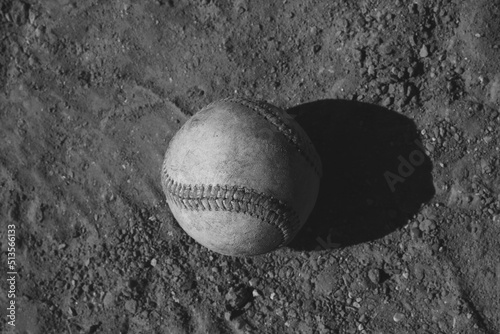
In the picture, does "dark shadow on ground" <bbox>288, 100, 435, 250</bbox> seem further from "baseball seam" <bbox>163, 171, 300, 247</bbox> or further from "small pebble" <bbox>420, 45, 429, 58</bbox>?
"baseball seam" <bbox>163, 171, 300, 247</bbox>

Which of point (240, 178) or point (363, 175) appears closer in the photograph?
point (240, 178)

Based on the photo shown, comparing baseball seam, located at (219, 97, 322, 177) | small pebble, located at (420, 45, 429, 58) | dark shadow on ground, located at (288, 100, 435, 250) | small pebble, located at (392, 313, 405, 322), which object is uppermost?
small pebble, located at (420, 45, 429, 58)

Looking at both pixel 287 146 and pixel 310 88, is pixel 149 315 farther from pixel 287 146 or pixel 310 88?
pixel 310 88

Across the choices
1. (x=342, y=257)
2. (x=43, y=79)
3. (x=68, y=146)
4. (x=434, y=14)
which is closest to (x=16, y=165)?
(x=68, y=146)

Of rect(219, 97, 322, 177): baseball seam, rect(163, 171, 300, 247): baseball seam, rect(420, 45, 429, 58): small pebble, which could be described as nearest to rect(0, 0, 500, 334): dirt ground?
rect(420, 45, 429, 58): small pebble

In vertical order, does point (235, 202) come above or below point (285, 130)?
Result: below

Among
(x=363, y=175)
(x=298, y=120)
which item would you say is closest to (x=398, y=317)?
(x=363, y=175)

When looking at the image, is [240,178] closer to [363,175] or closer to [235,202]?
[235,202]
